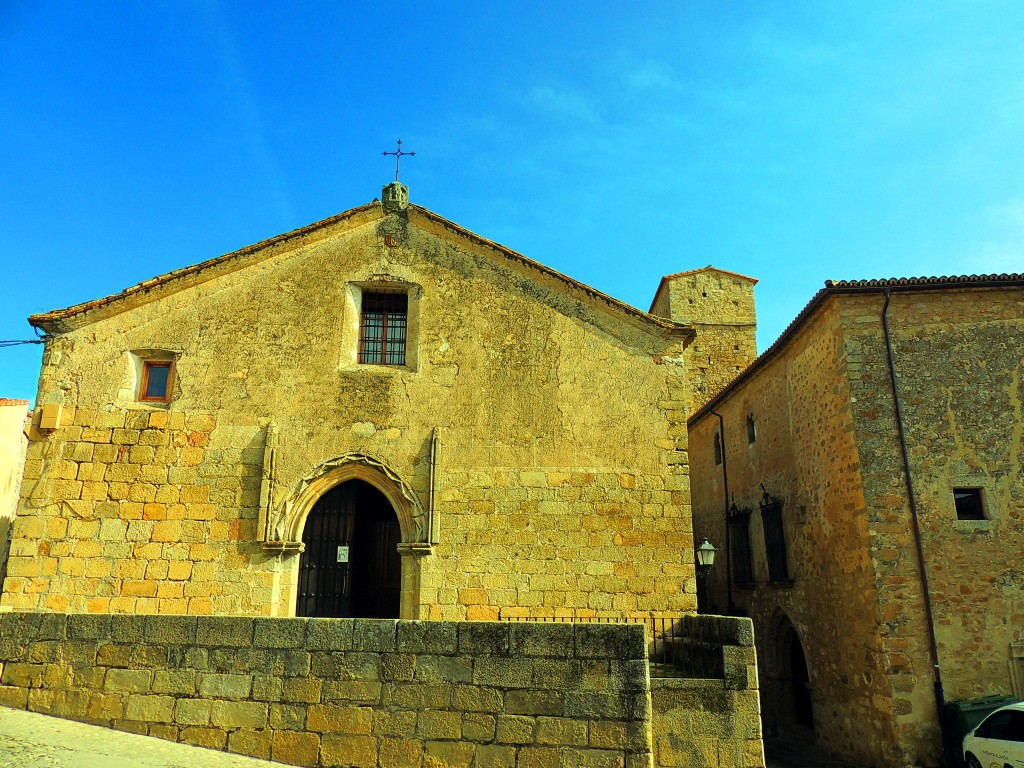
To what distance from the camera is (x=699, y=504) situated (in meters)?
21.4

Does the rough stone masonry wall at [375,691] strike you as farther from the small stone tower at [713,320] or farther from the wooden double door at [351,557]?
the small stone tower at [713,320]

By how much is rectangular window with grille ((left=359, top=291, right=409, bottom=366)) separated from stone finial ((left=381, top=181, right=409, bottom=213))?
152cm

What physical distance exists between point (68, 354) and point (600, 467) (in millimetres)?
8694

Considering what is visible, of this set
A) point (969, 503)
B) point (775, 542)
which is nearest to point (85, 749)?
point (969, 503)

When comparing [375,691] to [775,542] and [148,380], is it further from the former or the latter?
[775,542]

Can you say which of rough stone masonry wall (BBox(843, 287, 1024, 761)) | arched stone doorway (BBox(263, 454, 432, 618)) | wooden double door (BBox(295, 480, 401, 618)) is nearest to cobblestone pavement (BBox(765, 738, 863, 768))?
rough stone masonry wall (BBox(843, 287, 1024, 761))

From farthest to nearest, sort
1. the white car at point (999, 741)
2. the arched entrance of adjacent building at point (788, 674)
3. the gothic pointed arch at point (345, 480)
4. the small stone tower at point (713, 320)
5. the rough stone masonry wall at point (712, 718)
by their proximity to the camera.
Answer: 1. the small stone tower at point (713, 320)
2. the arched entrance of adjacent building at point (788, 674)
3. the gothic pointed arch at point (345, 480)
4. the white car at point (999, 741)
5. the rough stone masonry wall at point (712, 718)

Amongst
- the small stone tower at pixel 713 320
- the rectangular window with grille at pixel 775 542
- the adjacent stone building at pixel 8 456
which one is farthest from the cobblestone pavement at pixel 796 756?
the adjacent stone building at pixel 8 456

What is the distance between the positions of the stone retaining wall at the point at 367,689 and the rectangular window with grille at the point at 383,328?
5.84 meters

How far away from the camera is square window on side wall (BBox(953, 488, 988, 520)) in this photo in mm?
11336

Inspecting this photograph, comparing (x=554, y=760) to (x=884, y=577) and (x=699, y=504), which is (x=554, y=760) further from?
(x=699, y=504)

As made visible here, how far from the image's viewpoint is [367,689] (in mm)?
6148

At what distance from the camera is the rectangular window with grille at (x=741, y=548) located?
17.1 m

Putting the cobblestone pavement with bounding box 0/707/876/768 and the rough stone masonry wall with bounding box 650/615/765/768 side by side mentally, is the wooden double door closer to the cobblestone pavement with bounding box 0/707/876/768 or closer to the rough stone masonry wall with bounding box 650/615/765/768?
the cobblestone pavement with bounding box 0/707/876/768
